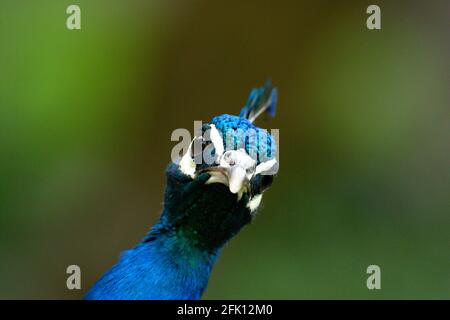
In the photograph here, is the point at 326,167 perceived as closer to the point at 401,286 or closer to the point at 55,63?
the point at 401,286

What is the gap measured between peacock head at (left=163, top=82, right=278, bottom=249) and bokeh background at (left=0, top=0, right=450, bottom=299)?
6.03 ft

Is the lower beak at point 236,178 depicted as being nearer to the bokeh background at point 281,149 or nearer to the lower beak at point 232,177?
the lower beak at point 232,177

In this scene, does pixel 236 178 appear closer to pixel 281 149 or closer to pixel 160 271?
pixel 160 271

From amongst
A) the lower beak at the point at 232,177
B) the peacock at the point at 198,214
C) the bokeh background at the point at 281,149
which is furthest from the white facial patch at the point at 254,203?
the bokeh background at the point at 281,149

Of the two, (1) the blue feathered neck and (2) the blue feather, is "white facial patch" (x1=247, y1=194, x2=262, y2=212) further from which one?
(2) the blue feather

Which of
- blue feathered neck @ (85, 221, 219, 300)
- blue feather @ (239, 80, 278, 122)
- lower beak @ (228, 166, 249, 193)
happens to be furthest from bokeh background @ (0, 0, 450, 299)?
lower beak @ (228, 166, 249, 193)

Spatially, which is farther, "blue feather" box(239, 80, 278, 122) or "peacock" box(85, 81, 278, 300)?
"blue feather" box(239, 80, 278, 122)

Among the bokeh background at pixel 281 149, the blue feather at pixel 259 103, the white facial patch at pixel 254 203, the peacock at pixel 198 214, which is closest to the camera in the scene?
the peacock at pixel 198 214

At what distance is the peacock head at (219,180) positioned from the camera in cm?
232

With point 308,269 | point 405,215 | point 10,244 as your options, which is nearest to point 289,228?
point 308,269

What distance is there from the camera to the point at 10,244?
4.59 m

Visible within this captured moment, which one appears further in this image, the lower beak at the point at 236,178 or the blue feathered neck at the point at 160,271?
the blue feathered neck at the point at 160,271

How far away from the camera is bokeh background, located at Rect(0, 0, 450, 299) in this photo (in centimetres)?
441

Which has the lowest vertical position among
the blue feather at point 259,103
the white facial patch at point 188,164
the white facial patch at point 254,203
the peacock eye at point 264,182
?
the white facial patch at point 254,203
